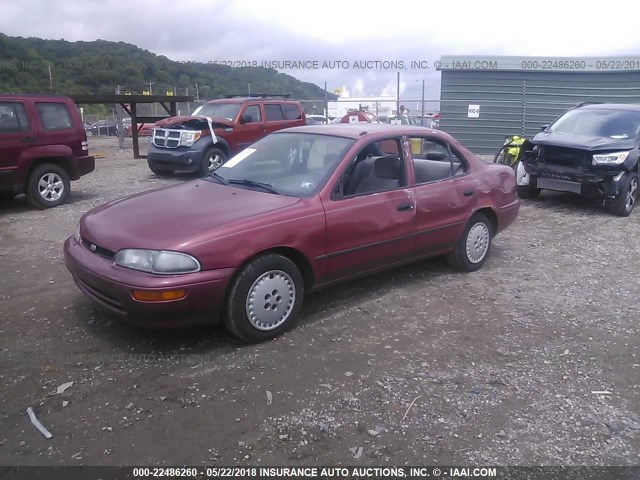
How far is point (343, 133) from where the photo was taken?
16.8 ft

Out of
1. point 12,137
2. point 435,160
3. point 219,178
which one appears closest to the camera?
point 219,178

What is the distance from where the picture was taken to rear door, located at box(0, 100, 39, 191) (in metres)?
8.42

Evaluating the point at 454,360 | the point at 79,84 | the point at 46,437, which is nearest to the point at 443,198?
the point at 454,360

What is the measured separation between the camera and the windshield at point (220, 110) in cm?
1293

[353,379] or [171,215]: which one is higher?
[171,215]

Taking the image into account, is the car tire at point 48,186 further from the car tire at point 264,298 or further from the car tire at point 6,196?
the car tire at point 264,298

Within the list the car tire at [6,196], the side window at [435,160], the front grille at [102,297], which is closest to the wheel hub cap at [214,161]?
the car tire at [6,196]

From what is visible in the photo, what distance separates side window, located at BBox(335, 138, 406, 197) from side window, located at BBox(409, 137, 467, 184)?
308 mm

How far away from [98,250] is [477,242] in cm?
373

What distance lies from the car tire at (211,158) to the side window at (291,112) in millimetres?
2248

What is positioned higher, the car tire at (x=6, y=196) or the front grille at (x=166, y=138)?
the front grille at (x=166, y=138)

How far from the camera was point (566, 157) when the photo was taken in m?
9.00

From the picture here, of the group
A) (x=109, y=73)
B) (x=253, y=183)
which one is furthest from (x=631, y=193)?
(x=109, y=73)

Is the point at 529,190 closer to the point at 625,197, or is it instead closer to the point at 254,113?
the point at 625,197
